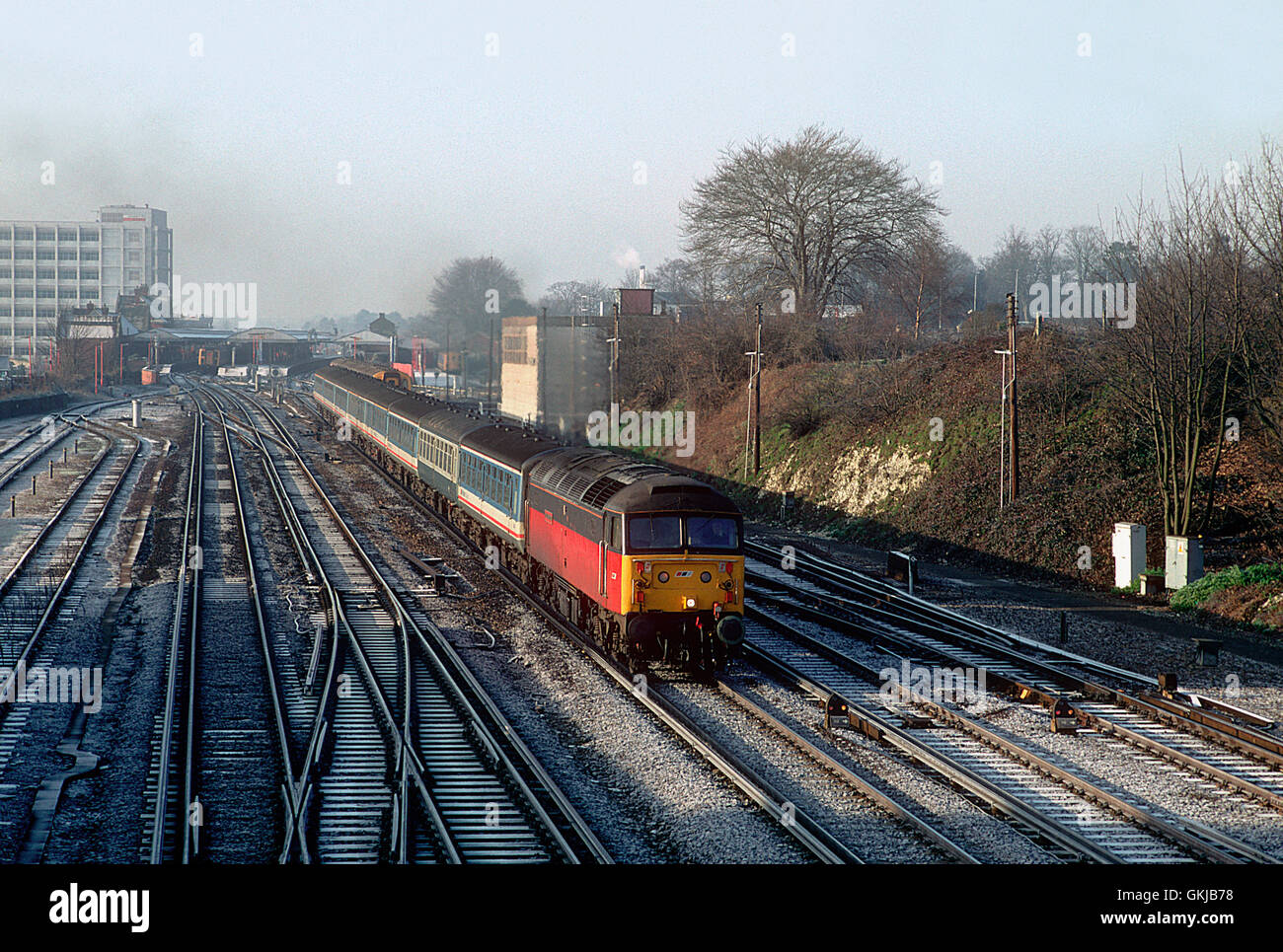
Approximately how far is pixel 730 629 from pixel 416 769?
599 centimetres

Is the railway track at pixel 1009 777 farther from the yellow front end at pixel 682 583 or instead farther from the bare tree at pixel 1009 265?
the bare tree at pixel 1009 265

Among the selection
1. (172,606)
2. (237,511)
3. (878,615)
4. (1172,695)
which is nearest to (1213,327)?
(878,615)

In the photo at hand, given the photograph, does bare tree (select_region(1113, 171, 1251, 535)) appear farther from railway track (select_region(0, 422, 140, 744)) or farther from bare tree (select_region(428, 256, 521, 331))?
bare tree (select_region(428, 256, 521, 331))

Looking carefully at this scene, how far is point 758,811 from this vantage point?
12.1m

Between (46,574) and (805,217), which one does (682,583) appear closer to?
(46,574)

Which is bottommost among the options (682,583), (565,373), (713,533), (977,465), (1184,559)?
(1184,559)

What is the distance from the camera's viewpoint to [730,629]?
1772 cm

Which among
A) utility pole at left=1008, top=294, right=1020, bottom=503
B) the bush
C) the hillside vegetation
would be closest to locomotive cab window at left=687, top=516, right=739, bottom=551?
the bush

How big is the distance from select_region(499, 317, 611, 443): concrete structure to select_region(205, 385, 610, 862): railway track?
36797 millimetres

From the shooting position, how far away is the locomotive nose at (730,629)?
1766 centimetres

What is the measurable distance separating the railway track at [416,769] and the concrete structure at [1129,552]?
620 inches

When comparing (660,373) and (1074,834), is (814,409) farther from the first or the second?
(1074,834)

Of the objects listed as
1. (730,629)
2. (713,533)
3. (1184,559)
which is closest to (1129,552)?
(1184,559)

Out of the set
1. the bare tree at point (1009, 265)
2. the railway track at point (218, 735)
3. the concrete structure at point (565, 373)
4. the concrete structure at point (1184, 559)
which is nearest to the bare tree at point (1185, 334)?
the concrete structure at point (1184, 559)
